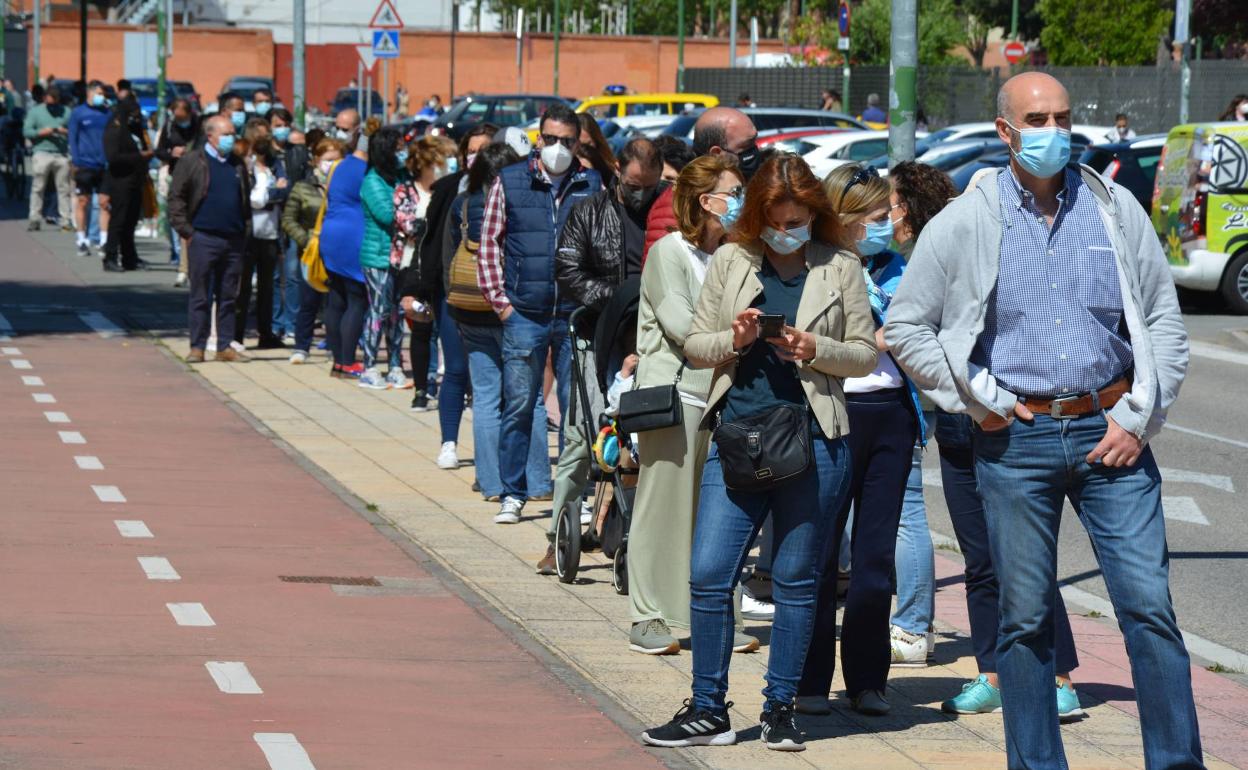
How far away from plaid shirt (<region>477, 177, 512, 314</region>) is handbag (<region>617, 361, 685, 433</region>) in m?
2.68

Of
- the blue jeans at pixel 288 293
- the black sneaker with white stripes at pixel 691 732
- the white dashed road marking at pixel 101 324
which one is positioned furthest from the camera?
the white dashed road marking at pixel 101 324

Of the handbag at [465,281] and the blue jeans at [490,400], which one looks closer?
the handbag at [465,281]

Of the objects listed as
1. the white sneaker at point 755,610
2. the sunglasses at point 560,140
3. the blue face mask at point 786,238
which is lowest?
the white sneaker at point 755,610

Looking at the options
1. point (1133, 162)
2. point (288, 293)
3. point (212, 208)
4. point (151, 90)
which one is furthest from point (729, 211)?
point (151, 90)

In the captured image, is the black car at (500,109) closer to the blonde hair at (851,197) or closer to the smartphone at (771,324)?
the blonde hair at (851,197)

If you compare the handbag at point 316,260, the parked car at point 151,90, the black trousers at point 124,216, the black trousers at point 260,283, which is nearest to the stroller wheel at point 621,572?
the handbag at point 316,260

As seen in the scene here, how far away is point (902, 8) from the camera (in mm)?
9703

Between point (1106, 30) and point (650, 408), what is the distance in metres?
56.4

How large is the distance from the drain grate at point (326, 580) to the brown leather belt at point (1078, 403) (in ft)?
13.2

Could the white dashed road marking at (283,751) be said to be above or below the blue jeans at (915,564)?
below

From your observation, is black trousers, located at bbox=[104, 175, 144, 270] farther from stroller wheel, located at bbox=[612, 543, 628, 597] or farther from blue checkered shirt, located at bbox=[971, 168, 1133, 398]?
blue checkered shirt, located at bbox=[971, 168, 1133, 398]

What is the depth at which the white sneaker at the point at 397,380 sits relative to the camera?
1538 centimetres

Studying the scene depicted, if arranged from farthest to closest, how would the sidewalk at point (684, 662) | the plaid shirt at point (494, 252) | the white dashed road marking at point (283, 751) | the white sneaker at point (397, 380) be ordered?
the white sneaker at point (397, 380)
the plaid shirt at point (494, 252)
the sidewalk at point (684, 662)
the white dashed road marking at point (283, 751)

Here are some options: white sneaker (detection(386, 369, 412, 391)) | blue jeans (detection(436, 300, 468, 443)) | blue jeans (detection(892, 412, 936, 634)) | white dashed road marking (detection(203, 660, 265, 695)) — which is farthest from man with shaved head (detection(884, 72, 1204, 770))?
white sneaker (detection(386, 369, 412, 391))
